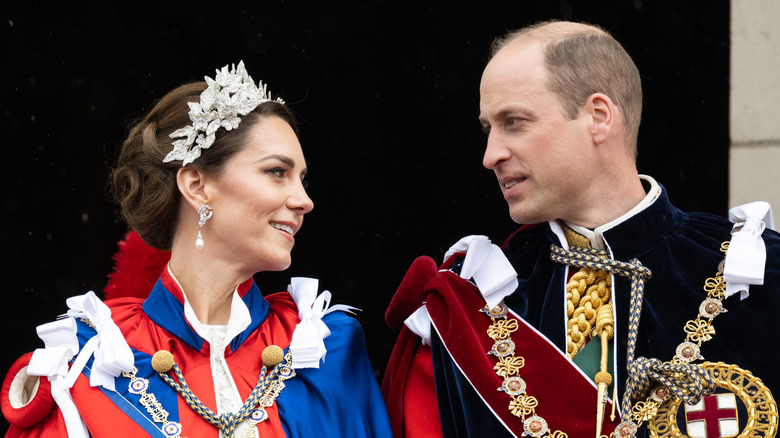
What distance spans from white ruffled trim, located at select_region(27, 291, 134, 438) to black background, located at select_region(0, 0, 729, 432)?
1779 mm

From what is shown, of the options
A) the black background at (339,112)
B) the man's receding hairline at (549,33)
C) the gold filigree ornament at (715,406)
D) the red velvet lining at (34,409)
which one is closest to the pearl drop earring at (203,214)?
the red velvet lining at (34,409)

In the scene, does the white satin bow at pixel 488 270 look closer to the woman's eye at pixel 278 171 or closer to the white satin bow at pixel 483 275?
the white satin bow at pixel 483 275

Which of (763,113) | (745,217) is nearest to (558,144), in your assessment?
(745,217)

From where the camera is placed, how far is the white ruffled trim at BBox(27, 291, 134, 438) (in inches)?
109

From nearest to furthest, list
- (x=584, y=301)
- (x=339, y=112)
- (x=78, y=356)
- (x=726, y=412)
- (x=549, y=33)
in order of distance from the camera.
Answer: (x=726, y=412)
(x=78, y=356)
(x=584, y=301)
(x=549, y=33)
(x=339, y=112)

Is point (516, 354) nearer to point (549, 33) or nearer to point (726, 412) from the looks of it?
point (726, 412)

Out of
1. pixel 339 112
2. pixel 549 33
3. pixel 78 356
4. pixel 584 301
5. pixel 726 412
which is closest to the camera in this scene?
pixel 726 412

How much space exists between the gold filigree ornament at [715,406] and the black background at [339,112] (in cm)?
186

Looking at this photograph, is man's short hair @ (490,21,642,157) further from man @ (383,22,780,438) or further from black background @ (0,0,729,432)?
black background @ (0,0,729,432)

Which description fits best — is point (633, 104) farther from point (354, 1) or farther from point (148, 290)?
point (354, 1)

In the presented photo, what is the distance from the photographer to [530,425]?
282cm

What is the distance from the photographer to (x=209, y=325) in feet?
9.98

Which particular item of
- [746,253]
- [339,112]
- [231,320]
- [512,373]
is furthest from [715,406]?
[339,112]

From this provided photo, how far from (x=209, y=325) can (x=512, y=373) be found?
2.86 ft
